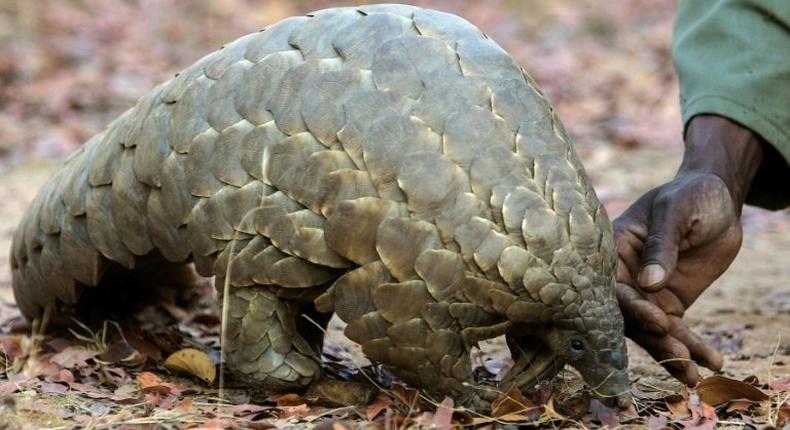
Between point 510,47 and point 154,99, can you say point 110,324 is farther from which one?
point 510,47

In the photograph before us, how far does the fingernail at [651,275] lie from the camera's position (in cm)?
325

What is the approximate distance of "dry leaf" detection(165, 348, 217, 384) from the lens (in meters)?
3.33

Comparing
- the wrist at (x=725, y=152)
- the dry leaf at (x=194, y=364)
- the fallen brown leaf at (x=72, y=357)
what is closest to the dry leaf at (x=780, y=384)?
the wrist at (x=725, y=152)

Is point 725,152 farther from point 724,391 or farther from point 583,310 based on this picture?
point 583,310

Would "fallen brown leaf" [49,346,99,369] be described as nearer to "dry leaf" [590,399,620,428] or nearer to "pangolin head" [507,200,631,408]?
"pangolin head" [507,200,631,408]

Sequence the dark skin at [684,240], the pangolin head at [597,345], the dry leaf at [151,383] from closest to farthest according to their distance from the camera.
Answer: the pangolin head at [597,345]
the dry leaf at [151,383]
the dark skin at [684,240]

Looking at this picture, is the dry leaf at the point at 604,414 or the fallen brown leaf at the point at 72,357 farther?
the fallen brown leaf at the point at 72,357

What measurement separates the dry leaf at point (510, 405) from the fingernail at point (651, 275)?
1.99ft

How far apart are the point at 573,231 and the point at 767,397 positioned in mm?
829

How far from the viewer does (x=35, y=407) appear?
2963 mm

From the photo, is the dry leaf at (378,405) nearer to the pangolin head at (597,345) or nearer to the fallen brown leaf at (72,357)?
the pangolin head at (597,345)

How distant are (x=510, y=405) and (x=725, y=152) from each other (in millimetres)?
1563

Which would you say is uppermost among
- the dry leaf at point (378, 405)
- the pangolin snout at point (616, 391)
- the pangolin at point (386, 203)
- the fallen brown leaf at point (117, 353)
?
the pangolin at point (386, 203)

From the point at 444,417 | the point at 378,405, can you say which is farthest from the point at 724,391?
the point at 378,405
